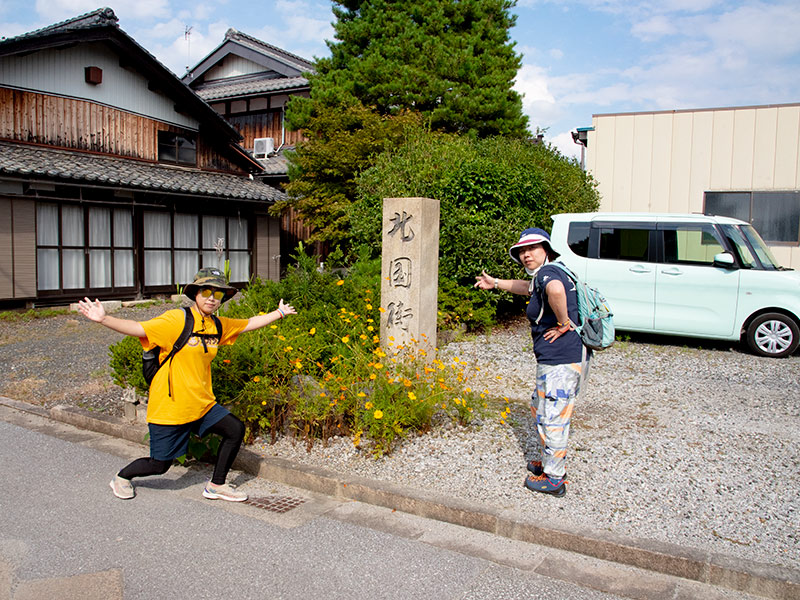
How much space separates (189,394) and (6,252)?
34.8 feet

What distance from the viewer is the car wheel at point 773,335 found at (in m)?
8.79

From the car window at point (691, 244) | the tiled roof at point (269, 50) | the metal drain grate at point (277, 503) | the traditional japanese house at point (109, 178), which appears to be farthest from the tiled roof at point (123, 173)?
the car window at point (691, 244)

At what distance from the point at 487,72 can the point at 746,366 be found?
11.2 metres

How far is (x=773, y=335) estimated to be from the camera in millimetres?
8875

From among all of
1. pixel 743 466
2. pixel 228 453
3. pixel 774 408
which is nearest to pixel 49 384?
pixel 228 453

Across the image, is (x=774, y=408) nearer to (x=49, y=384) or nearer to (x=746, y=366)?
(x=746, y=366)

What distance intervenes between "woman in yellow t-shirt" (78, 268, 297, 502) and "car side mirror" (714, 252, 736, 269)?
23.2ft

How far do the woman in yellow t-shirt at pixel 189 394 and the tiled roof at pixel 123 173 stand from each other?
10.0 m

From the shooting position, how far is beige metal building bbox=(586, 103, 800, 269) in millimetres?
13516

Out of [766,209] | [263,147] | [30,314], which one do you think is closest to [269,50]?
[263,147]

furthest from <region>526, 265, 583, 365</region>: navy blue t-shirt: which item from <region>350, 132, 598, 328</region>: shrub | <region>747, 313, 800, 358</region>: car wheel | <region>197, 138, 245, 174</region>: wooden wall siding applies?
<region>197, 138, 245, 174</region>: wooden wall siding

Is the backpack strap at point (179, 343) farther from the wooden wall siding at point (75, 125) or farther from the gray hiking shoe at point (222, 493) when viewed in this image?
the wooden wall siding at point (75, 125)

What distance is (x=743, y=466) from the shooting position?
4.74 metres

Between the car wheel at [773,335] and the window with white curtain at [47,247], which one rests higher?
the window with white curtain at [47,247]
